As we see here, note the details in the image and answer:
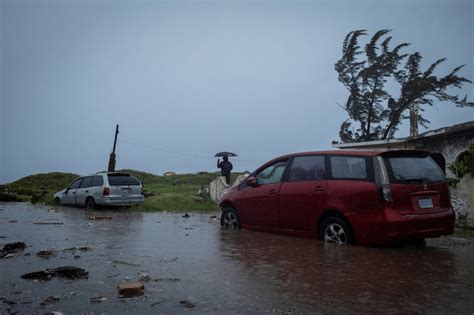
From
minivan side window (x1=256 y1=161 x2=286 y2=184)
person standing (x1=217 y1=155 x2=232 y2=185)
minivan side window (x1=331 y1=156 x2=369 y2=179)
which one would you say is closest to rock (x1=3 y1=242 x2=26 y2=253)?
minivan side window (x1=256 y1=161 x2=286 y2=184)

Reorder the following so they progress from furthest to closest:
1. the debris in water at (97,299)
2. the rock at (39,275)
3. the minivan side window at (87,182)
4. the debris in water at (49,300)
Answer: the minivan side window at (87,182) < the rock at (39,275) < the debris in water at (97,299) < the debris in water at (49,300)

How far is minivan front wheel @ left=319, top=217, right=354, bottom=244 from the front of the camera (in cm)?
752

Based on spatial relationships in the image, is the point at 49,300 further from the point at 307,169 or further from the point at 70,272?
the point at 307,169

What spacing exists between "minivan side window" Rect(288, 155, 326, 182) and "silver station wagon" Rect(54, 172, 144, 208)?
1058 centimetres

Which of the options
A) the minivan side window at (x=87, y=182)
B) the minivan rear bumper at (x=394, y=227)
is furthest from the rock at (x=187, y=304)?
the minivan side window at (x=87, y=182)

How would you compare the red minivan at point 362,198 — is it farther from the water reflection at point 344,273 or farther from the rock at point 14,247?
the rock at point 14,247

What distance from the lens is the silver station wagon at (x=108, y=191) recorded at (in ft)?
57.7

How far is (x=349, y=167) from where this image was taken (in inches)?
307

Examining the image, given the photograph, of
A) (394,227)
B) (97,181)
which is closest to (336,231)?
(394,227)

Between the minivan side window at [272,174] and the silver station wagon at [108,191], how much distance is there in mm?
9500

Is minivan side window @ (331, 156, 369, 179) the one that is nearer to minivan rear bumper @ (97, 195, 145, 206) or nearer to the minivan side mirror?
the minivan side mirror

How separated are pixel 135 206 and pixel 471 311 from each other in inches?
621

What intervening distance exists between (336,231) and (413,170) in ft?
5.52

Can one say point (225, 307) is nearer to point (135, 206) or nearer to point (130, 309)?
point (130, 309)
